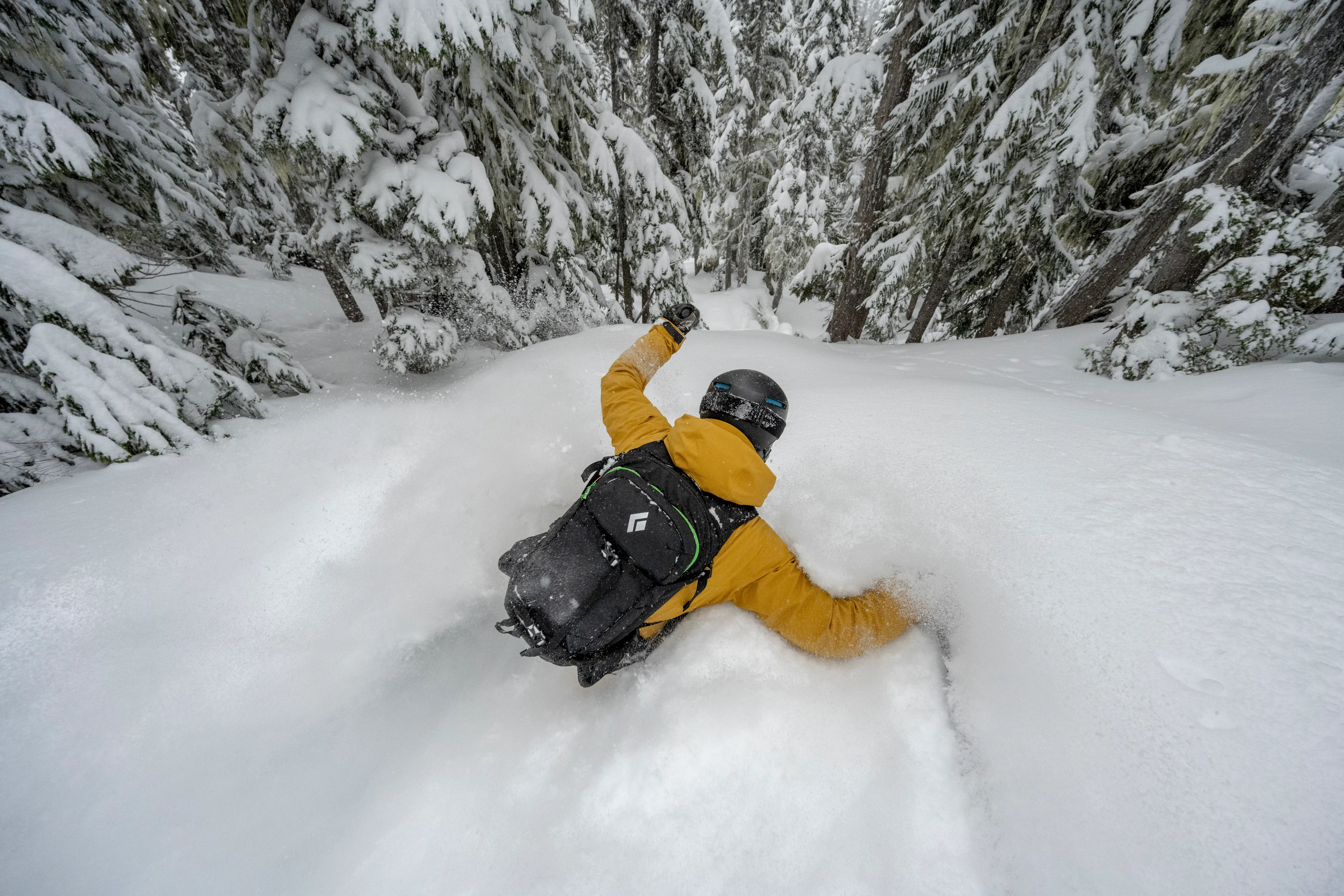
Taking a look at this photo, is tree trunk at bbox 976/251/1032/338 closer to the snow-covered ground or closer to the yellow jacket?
the snow-covered ground

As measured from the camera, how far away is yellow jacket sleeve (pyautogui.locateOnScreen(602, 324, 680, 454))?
90.6 inches

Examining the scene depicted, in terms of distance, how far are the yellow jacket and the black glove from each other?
974 millimetres

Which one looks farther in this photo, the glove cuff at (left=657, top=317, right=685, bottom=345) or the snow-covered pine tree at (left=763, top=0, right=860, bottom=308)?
the snow-covered pine tree at (left=763, top=0, right=860, bottom=308)

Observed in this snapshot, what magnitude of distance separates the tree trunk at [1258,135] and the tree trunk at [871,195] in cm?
332

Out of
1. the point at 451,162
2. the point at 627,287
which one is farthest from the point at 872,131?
the point at 451,162

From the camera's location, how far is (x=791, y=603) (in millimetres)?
2031

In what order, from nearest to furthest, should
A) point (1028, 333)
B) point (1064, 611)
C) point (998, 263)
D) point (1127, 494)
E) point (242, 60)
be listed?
point (1064, 611), point (1127, 494), point (1028, 333), point (242, 60), point (998, 263)

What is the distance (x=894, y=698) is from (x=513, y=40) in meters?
6.55

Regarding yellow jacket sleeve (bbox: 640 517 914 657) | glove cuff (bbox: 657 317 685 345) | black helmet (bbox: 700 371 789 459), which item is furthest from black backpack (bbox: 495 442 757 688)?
glove cuff (bbox: 657 317 685 345)

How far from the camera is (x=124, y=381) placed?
294 cm

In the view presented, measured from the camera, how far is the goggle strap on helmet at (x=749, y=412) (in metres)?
2.01

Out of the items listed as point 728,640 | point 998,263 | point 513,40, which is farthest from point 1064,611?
point 998,263

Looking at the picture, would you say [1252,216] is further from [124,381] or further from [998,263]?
[124,381]

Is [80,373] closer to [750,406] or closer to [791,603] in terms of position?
[750,406]
